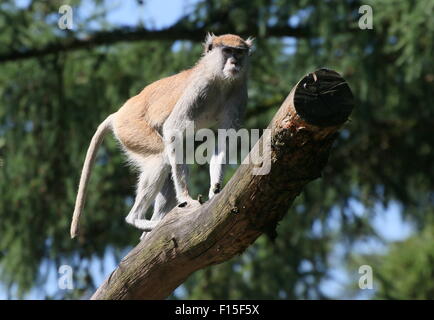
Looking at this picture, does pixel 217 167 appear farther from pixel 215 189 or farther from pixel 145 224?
pixel 145 224

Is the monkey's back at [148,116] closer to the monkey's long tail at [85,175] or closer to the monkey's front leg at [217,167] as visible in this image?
the monkey's long tail at [85,175]

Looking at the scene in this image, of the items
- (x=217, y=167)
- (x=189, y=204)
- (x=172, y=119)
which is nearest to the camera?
(x=189, y=204)

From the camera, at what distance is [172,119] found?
5410 mm

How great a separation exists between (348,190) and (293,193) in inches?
238

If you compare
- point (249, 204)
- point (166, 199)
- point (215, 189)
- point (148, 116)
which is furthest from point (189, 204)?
point (148, 116)

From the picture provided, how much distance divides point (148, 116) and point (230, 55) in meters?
0.77

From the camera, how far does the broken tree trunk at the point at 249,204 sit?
347 cm

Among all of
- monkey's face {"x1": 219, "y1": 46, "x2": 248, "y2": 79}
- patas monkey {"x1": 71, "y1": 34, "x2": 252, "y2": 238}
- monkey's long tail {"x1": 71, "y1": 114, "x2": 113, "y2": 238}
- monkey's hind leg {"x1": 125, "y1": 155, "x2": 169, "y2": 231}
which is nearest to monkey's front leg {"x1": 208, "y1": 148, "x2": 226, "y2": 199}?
Result: patas monkey {"x1": 71, "y1": 34, "x2": 252, "y2": 238}

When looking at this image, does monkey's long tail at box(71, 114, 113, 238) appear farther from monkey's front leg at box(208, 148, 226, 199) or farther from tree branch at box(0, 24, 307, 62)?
tree branch at box(0, 24, 307, 62)

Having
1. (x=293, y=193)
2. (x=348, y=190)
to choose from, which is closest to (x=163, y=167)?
(x=293, y=193)

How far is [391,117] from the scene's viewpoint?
9766 mm

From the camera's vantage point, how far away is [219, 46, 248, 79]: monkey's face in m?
5.42

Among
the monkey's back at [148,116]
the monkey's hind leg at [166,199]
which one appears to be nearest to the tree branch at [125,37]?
the monkey's back at [148,116]

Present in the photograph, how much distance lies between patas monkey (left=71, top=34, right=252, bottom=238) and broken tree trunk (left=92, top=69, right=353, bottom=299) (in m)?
0.69
